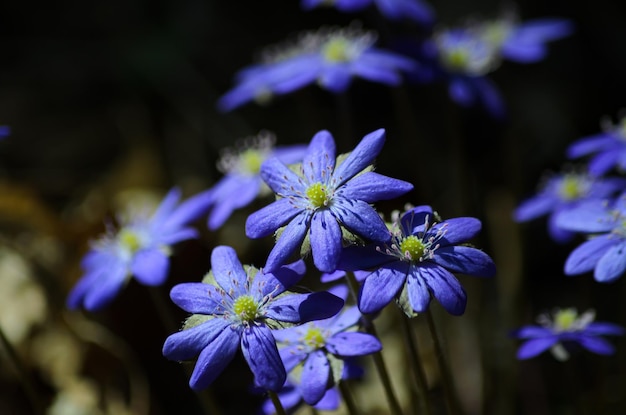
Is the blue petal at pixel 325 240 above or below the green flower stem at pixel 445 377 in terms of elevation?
above

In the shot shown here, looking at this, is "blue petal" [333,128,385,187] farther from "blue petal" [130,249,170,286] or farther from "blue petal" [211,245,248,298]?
"blue petal" [130,249,170,286]

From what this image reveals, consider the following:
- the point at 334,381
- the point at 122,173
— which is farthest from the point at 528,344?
the point at 122,173

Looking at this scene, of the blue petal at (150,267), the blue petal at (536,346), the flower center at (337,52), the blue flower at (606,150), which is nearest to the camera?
the blue petal at (536,346)

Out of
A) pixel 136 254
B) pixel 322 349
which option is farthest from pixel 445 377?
pixel 136 254

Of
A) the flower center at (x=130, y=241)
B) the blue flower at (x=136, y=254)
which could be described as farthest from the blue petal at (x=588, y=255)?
the flower center at (x=130, y=241)

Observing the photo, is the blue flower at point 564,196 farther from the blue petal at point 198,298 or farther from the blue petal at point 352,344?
the blue petal at point 198,298

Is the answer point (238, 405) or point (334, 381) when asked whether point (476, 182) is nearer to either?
point (238, 405)
